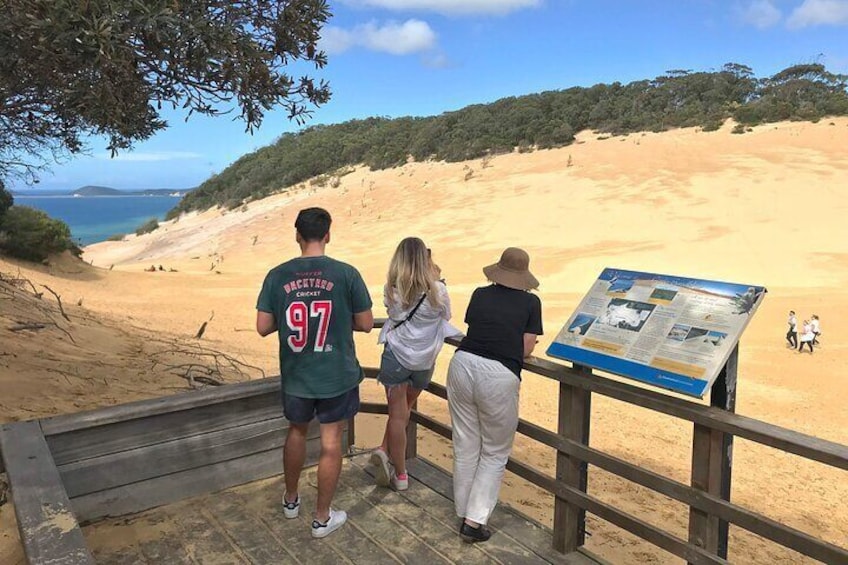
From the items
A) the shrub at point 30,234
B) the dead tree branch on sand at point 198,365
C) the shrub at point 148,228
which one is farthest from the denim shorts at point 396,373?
the shrub at point 148,228

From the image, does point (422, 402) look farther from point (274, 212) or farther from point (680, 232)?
point (274, 212)

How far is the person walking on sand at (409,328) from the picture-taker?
13.0 ft

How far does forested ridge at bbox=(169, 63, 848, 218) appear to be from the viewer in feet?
154

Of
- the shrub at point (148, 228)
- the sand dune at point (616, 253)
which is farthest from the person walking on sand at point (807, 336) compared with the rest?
the shrub at point (148, 228)

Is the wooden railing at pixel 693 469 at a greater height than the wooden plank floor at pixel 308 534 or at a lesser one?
greater

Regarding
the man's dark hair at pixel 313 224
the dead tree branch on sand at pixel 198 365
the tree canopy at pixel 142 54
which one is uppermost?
the tree canopy at pixel 142 54

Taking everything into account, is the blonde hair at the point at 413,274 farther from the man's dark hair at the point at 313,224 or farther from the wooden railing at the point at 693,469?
the wooden railing at the point at 693,469

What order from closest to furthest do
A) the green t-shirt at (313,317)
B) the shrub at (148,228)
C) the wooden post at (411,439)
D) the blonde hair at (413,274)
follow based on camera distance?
1. the green t-shirt at (313,317)
2. the blonde hair at (413,274)
3. the wooden post at (411,439)
4. the shrub at (148,228)

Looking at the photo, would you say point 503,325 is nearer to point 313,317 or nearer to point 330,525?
point 313,317

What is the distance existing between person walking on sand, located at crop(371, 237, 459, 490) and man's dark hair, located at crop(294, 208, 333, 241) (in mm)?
489

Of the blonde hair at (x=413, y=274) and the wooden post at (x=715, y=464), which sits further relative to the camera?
the blonde hair at (x=413, y=274)

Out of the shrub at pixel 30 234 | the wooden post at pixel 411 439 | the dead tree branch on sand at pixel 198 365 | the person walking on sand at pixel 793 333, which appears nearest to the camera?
the wooden post at pixel 411 439

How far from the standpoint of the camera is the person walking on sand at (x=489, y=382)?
3.60 meters

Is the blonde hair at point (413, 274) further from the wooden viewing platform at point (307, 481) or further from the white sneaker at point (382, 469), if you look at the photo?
the white sneaker at point (382, 469)
